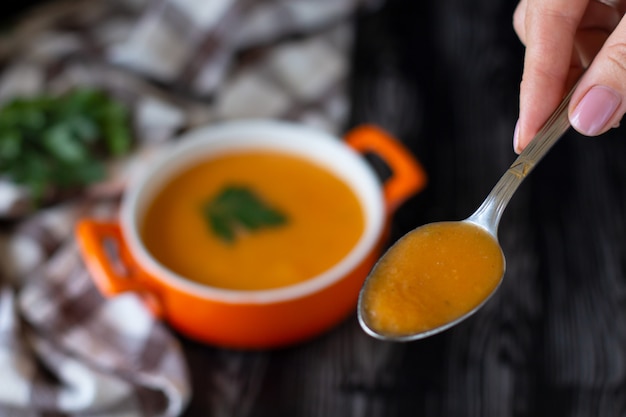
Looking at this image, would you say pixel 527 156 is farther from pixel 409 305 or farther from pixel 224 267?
pixel 224 267

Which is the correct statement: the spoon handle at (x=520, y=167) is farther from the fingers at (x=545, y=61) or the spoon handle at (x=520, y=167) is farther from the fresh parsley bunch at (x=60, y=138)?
the fresh parsley bunch at (x=60, y=138)

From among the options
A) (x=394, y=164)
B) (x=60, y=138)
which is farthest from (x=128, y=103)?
(x=394, y=164)

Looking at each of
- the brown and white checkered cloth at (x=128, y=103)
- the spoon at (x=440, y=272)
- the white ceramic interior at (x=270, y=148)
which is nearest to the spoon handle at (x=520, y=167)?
the spoon at (x=440, y=272)

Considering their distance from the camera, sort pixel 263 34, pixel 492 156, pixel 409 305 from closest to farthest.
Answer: pixel 409 305
pixel 492 156
pixel 263 34

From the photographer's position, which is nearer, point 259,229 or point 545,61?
point 545,61

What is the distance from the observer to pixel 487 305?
0.95 meters

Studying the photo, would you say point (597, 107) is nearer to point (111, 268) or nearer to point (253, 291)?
point (253, 291)

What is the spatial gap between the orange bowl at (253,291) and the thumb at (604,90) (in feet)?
0.93

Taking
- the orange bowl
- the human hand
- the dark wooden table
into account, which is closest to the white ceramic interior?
the orange bowl

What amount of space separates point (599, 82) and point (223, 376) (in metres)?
0.48

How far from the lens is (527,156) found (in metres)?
0.68

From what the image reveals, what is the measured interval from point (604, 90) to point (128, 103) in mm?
672

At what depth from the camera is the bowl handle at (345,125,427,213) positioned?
0.97 meters

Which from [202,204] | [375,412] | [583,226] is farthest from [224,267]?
[583,226]
